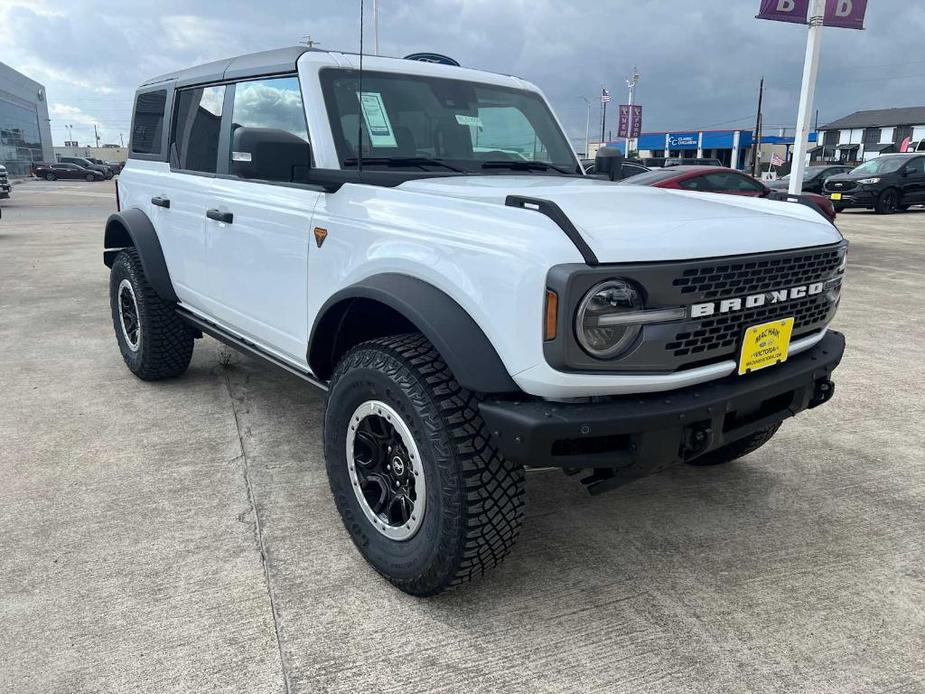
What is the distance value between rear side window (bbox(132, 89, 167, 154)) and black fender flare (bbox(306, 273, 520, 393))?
268 centimetres

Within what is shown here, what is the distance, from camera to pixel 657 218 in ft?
7.54

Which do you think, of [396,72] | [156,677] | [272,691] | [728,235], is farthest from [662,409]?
[396,72]

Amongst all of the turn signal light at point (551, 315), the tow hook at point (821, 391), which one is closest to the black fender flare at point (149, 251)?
the turn signal light at point (551, 315)

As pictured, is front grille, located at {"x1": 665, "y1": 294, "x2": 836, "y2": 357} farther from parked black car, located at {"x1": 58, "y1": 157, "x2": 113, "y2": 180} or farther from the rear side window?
parked black car, located at {"x1": 58, "y1": 157, "x2": 113, "y2": 180}

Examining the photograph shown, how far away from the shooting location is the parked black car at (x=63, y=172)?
1778 inches

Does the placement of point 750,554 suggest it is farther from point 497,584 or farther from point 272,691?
point 272,691

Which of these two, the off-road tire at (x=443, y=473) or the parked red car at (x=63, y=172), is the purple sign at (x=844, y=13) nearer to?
the off-road tire at (x=443, y=473)

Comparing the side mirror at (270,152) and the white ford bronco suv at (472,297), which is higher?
the side mirror at (270,152)

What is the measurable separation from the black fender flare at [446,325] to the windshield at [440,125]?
0.73 metres

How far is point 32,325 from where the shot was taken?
6.33 m

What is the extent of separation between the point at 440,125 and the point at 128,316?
2.77 metres

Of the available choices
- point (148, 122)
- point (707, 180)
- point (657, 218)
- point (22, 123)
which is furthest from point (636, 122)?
point (22, 123)

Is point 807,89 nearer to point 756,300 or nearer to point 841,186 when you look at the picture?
point 841,186

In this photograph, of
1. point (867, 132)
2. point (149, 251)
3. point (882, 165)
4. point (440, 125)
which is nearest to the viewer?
point (440, 125)
